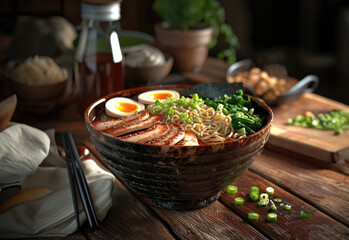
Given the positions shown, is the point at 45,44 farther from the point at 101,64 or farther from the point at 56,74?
the point at 101,64

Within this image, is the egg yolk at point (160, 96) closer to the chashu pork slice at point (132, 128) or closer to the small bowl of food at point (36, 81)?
the chashu pork slice at point (132, 128)

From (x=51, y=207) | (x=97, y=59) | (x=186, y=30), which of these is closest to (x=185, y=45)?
(x=186, y=30)

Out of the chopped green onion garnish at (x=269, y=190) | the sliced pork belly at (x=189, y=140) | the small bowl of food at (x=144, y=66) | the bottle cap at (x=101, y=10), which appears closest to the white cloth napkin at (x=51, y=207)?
the sliced pork belly at (x=189, y=140)

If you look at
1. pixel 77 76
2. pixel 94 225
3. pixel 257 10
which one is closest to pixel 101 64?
pixel 77 76

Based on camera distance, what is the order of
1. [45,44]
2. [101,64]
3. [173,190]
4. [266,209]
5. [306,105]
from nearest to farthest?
[173,190], [266,209], [101,64], [306,105], [45,44]

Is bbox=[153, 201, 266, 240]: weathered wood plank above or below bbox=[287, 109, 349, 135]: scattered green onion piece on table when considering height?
below

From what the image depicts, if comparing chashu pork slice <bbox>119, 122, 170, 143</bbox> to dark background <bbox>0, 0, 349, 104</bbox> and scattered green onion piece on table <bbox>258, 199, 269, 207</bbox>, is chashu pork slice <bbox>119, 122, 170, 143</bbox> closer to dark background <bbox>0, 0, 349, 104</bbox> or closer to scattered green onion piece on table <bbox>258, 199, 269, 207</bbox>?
scattered green onion piece on table <bbox>258, 199, 269, 207</bbox>

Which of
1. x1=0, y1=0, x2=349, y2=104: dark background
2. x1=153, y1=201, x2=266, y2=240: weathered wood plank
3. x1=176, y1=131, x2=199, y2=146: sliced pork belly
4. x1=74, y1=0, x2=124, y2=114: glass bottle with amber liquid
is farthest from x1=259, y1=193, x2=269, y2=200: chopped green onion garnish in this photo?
x1=0, y1=0, x2=349, y2=104: dark background
